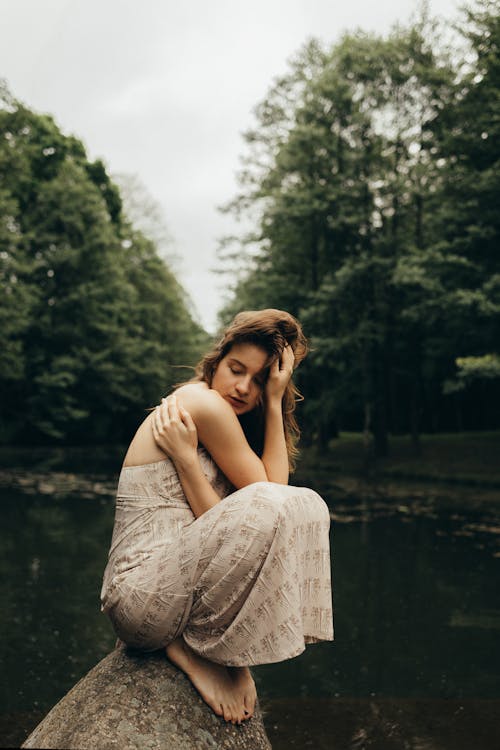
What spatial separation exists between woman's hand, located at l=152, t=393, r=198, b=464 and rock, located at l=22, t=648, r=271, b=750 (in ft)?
2.63

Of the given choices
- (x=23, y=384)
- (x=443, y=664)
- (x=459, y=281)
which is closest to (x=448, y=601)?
(x=443, y=664)

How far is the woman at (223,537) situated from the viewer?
2748 mm

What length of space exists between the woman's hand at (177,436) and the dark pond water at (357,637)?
2259 mm

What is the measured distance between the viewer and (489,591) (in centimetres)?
830

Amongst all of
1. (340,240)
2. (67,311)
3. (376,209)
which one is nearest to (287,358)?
(376,209)

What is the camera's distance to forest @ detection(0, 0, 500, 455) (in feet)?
72.3

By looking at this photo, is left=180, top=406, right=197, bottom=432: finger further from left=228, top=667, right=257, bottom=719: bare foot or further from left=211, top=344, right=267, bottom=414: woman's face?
left=228, top=667, right=257, bottom=719: bare foot

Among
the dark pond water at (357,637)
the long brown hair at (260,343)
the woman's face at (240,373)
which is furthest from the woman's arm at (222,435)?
the dark pond water at (357,637)

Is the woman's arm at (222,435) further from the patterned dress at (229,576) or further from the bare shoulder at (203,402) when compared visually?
the patterned dress at (229,576)

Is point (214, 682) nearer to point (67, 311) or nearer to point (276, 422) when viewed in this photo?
point (276, 422)

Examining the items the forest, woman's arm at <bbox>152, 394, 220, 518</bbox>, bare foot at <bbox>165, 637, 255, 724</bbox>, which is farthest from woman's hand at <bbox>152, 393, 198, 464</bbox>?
the forest

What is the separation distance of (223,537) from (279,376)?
889 mm

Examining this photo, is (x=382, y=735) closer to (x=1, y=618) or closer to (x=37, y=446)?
(x=1, y=618)

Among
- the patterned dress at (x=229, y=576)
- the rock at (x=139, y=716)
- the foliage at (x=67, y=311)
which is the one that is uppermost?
the foliage at (x=67, y=311)
